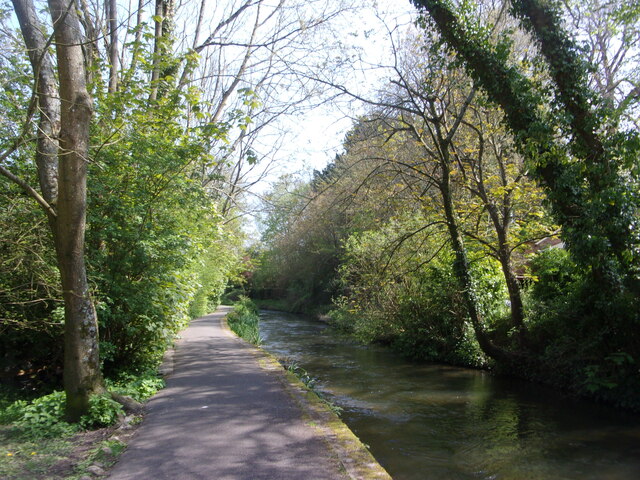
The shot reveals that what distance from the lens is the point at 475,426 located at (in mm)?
8312

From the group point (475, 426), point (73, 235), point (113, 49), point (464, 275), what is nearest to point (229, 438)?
point (73, 235)

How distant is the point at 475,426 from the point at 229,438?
4.92 meters

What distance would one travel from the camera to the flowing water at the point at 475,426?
21.1ft

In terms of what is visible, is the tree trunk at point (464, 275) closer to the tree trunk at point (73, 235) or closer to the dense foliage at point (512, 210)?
the dense foliage at point (512, 210)

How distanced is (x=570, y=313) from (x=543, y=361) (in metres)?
1.41

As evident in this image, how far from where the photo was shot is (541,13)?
30.8 feet

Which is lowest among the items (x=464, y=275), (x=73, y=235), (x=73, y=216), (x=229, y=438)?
(x=229, y=438)

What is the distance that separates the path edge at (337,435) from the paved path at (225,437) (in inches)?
4.7

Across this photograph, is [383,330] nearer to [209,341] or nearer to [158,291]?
[209,341]

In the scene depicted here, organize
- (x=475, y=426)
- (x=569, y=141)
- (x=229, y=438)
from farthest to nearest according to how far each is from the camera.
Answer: (x=569, y=141)
(x=475, y=426)
(x=229, y=438)

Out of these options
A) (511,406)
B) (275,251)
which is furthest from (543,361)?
(275,251)

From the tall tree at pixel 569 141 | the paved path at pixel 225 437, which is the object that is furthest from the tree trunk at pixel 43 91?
the tall tree at pixel 569 141

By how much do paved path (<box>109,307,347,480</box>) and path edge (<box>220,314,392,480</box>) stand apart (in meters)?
0.12

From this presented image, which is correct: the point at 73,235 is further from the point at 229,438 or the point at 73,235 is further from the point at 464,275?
the point at 464,275
